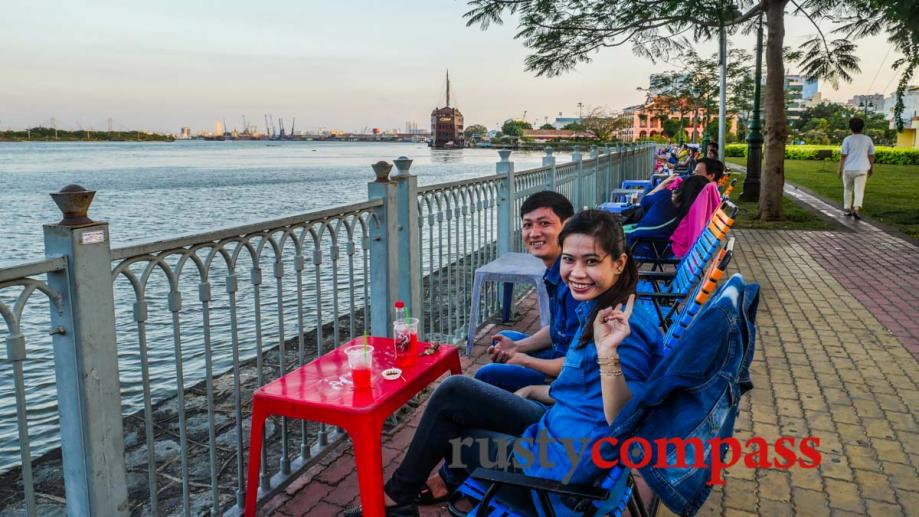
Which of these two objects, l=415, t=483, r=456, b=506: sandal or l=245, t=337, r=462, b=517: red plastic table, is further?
l=415, t=483, r=456, b=506: sandal

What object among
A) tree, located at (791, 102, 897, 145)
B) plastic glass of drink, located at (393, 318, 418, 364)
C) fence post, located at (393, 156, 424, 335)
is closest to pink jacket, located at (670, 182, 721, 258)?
fence post, located at (393, 156, 424, 335)

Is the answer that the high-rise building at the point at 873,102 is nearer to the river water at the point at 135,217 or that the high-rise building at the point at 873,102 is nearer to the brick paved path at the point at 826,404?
the river water at the point at 135,217

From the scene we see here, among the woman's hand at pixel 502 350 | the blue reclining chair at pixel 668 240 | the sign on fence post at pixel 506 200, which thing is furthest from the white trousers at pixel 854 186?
the woman's hand at pixel 502 350

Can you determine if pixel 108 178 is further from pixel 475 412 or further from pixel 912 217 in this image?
pixel 475 412

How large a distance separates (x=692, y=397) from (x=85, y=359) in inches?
72.7

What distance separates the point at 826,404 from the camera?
4414mm

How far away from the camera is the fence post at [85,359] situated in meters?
2.04

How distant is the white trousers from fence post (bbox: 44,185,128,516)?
48.2 ft

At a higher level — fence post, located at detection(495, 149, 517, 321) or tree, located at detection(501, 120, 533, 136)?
tree, located at detection(501, 120, 533, 136)

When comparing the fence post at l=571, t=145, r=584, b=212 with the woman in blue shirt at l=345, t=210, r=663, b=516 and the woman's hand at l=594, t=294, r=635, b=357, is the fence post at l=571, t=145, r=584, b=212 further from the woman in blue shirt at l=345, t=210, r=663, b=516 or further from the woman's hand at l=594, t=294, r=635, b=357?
the woman's hand at l=594, t=294, r=635, b=357

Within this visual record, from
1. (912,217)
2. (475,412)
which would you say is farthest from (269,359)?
(912,217)

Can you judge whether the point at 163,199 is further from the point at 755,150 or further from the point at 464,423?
the point at 464,423

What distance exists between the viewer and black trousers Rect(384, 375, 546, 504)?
2623mm

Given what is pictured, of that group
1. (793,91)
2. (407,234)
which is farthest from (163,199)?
(793,91)
